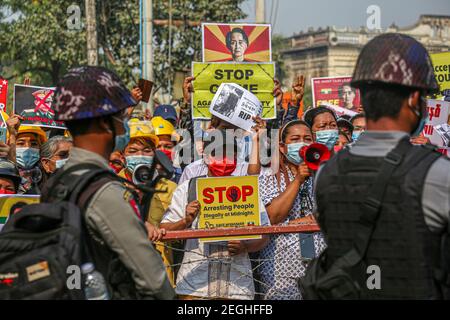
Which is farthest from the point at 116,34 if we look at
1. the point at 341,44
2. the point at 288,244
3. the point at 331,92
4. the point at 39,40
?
the point at 341,44

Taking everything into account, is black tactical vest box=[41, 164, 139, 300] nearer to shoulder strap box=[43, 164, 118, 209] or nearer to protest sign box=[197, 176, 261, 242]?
shoulder strap box=[43, 164, 118, 209]

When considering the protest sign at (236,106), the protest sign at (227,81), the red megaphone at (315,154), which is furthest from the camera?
the protest sign at (227,81)

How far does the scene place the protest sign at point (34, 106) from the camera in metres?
8.80

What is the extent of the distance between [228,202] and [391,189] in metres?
2.55

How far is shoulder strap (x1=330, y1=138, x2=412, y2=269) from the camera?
3.40m

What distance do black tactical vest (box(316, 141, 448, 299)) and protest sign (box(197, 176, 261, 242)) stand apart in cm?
230

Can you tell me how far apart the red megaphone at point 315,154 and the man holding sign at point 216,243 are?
48 cm

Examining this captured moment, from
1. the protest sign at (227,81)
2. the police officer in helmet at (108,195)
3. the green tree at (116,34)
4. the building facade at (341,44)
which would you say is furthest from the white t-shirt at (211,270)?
the building facade at (341,44)

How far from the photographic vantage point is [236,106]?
7457mm

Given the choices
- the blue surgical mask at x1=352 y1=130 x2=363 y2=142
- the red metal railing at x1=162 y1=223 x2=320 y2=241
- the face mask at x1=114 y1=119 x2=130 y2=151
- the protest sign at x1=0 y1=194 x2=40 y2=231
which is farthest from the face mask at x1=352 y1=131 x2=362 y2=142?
the face mask at x1=114 y1=119 x2=130 y2=151

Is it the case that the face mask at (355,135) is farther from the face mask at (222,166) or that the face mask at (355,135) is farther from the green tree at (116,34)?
the green tree at (116,34)

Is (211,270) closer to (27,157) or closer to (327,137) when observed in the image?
(327,137)
